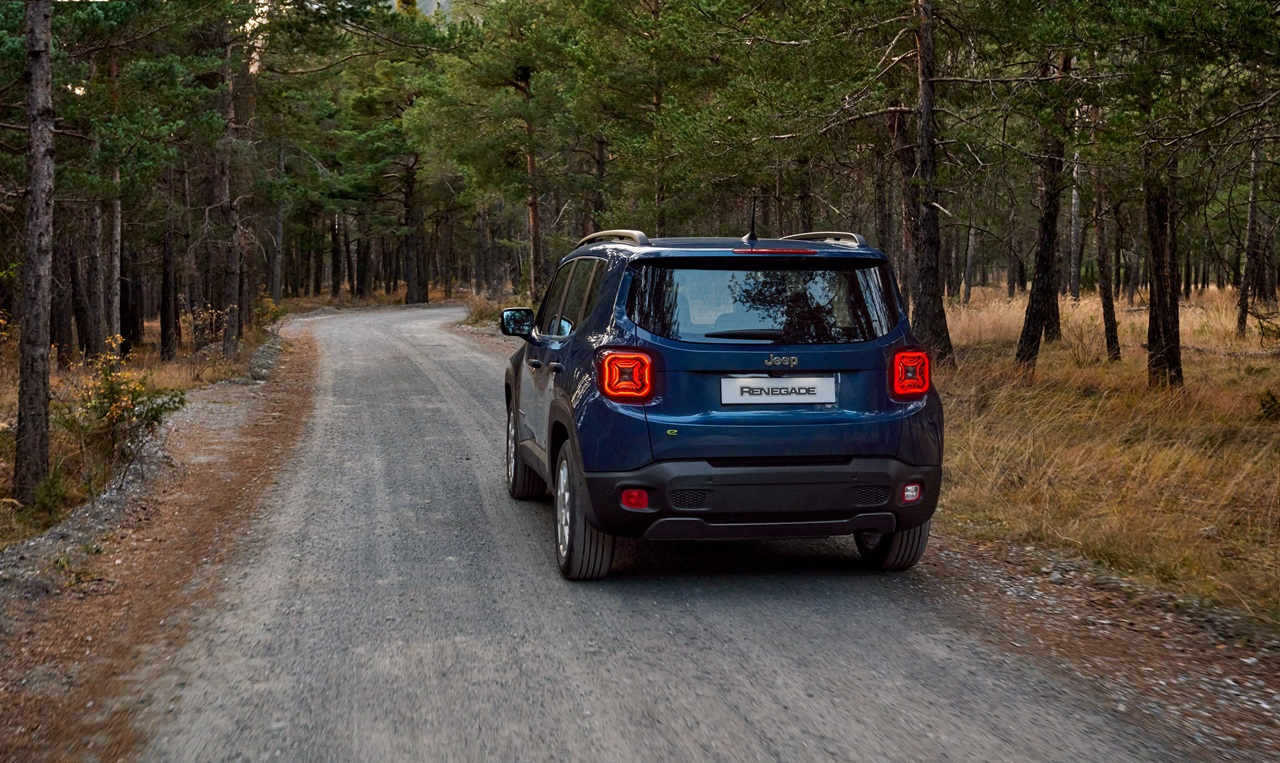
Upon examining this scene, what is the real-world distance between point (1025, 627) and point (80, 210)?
69.4 ft

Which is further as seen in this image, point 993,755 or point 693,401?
point 693,401

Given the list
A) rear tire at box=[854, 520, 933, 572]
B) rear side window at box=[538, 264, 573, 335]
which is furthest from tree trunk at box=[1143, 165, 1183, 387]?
rear side window at box=[538, 264, 573, 335]

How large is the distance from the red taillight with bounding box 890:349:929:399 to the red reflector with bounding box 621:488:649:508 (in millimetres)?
1418

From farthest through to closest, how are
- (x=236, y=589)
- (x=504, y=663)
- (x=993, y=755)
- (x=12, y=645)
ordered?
(x=236, y=589) → (x=12, y=645) → (x=504, y=663) → (x=993, y=755)

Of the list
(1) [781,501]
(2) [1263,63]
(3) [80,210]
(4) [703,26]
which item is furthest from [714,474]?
(3) [80,210]

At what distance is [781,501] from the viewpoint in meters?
5.16

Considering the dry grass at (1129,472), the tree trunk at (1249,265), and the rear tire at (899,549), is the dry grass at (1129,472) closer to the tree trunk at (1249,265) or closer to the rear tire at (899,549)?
the rear tire at (899,549)

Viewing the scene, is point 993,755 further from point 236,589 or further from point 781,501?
point 236,589

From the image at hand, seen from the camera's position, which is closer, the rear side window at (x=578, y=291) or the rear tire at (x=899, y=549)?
the rear tire at (x=899, y=549)

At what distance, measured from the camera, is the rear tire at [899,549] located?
5.82 m

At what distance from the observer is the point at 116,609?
5383mm

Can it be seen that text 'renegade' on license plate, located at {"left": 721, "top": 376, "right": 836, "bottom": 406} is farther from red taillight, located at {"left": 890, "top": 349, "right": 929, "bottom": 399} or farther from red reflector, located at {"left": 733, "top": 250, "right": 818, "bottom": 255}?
red reflector, located at {"left": 733, "top": 250, "right": 818, "bottom": 255}

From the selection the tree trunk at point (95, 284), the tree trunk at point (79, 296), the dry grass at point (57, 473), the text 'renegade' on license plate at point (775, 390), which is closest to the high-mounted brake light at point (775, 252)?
the text 'renegade' on license plate at point (775, 390)

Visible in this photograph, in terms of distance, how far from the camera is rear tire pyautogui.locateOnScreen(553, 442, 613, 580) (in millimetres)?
5527
